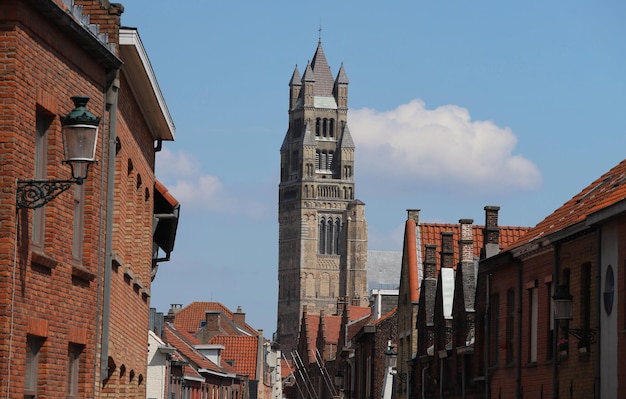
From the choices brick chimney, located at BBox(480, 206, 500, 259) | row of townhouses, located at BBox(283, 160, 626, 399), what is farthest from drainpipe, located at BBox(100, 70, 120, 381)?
brick chimney, located at BBox(480, 206, 500, 259)

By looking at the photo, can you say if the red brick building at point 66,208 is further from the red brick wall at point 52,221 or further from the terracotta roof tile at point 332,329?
the terracotta roof tile at point 332,329

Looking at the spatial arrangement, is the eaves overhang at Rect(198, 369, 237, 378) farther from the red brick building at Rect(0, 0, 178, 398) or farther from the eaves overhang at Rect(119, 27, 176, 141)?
the red brick building at Rect(0, 0, 178, 398)

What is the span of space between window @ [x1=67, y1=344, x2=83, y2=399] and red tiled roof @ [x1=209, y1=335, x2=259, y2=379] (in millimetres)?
66698

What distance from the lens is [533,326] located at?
28.9 meters

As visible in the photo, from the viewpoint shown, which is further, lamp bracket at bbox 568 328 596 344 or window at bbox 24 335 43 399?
lamp bracket at bbox 568 328 596 344

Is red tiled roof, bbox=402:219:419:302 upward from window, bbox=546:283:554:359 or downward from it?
upward

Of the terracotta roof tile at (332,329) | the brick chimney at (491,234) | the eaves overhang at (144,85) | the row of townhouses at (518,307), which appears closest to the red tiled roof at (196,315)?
the terracotta roof tile at (332,329)

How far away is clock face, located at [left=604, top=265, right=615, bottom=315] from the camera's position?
2216 cm

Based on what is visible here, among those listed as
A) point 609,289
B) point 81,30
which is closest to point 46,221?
point 81,30

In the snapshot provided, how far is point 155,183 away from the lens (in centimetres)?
2834

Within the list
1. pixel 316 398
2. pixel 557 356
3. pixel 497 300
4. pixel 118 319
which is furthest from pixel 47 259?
pixel 316 398

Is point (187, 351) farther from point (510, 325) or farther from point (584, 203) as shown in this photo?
point (584, 203)

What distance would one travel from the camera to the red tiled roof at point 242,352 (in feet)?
276

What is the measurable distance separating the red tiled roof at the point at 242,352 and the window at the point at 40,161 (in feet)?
227
